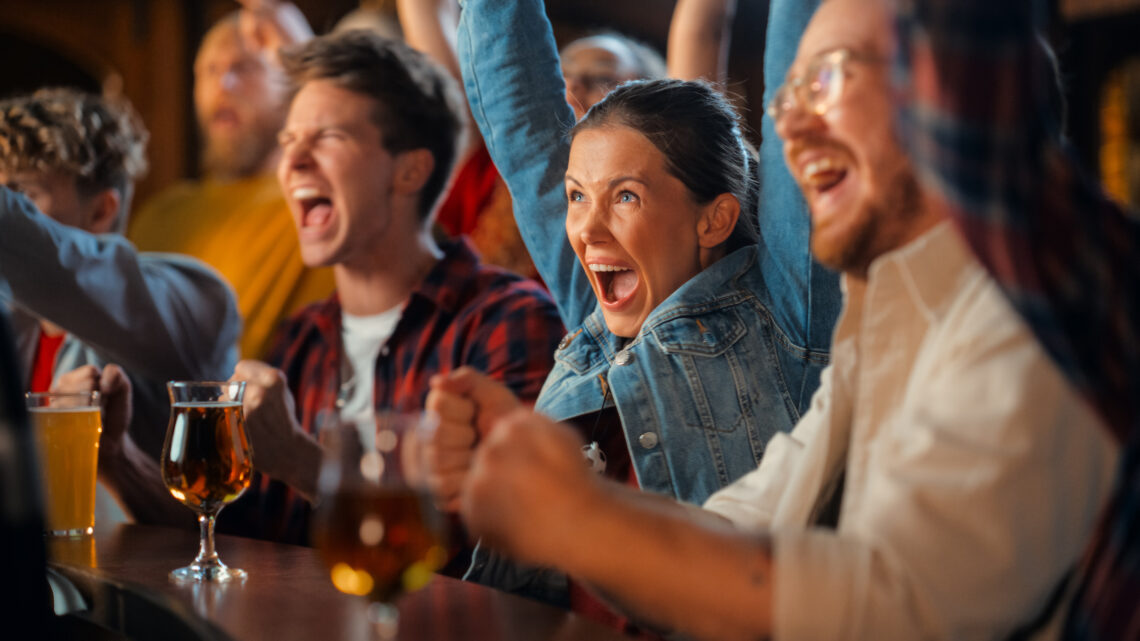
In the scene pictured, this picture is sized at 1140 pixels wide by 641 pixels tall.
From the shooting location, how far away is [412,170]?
1994 millimetres

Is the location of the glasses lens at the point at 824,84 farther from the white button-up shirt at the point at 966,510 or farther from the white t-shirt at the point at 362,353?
the white t-shirt at the point at 362,353

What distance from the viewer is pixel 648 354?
47.5 inches

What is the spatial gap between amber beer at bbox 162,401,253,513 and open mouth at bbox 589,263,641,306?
0.44 metres

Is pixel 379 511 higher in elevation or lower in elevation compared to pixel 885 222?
lower

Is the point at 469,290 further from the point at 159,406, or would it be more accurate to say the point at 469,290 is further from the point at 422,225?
the point at 159,406

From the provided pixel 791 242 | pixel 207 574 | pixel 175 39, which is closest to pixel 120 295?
pixel 207 574

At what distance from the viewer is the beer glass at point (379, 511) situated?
75 cm

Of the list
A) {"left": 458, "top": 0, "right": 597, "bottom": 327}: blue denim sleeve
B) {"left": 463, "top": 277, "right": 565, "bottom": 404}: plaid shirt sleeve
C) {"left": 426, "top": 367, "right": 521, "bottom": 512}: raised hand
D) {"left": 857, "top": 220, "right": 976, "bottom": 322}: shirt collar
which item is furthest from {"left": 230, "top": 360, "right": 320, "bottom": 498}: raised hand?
{"left": 857, "top": 220, "right": 976, "bottom": 322}: shirt collar

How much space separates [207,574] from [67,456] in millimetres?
469

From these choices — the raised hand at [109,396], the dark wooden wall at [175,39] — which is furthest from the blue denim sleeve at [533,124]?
the dark wooden wall at [175,39]

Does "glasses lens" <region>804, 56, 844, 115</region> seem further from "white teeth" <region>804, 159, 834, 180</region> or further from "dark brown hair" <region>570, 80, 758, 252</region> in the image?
"dark brown hair" <region>570, 80, 758, 252</region>

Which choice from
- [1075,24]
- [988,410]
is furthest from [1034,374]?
[1075,24]

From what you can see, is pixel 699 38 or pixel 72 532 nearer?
pixel 72 532

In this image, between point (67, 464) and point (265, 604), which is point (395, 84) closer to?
point (67, 464)
